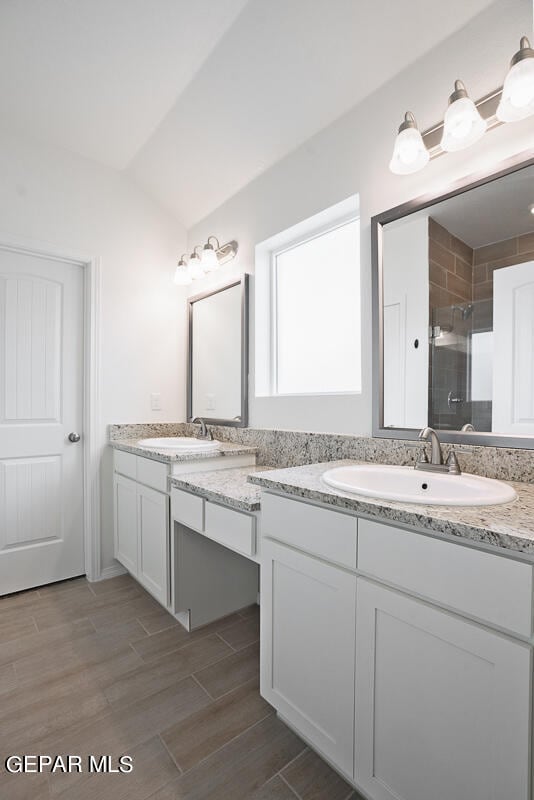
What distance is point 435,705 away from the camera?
2.73 ft

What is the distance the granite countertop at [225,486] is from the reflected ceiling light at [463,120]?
133cm

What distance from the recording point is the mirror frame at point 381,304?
1.17 meters

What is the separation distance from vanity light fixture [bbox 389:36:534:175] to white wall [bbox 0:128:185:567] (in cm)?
177

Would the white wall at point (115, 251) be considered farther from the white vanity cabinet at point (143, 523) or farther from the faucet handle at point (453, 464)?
the faucet handle at point (453, 464)

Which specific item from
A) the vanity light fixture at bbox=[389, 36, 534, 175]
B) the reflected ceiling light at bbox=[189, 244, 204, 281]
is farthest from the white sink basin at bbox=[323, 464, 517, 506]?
the reflected ceiling light at bbox=[189, 244, 204, 281]

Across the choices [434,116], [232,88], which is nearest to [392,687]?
[434,116]

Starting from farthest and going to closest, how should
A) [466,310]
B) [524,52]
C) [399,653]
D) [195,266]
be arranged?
[195,266], [466,310], [524,52], [399,653]

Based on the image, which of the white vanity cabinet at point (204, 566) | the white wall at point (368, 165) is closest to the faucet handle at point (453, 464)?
the white wall at point (368, 165)

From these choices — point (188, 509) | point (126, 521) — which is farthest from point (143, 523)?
point (188, 509)

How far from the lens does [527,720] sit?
0.71 meters

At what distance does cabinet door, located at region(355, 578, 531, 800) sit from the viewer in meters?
0.73

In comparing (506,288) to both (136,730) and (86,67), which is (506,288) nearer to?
(136,730)

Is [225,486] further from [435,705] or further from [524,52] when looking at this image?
Answer: [524,52]

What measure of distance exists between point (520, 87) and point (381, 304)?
0.72 m
